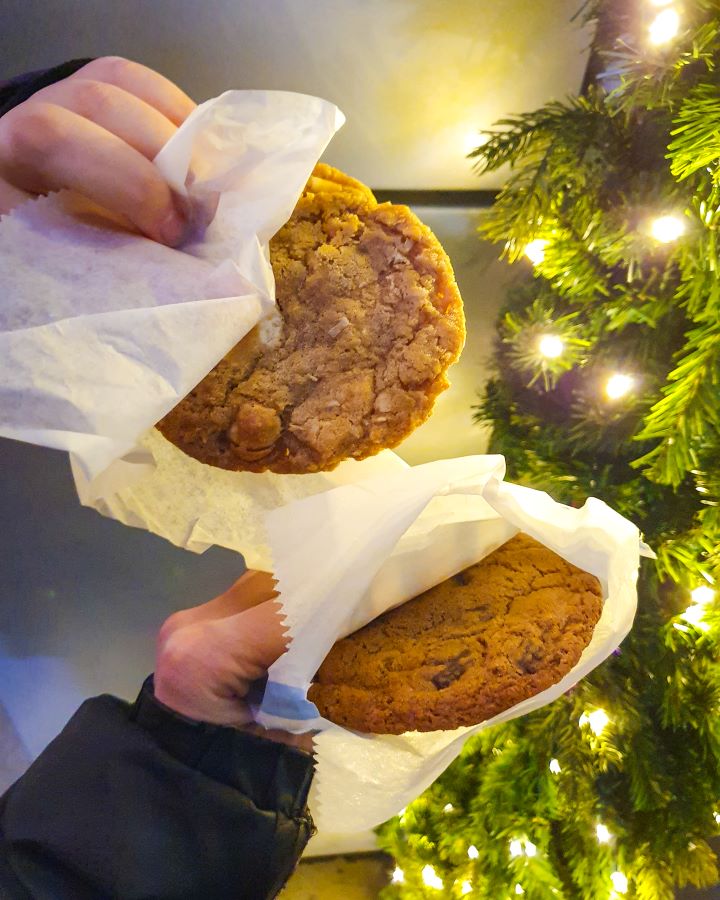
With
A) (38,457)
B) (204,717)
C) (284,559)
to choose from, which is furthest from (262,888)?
(38,457)

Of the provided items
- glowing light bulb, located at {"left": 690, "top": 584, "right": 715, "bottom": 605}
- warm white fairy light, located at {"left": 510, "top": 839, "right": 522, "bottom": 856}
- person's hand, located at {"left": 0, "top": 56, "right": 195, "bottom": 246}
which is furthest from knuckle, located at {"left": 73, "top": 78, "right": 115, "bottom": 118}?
warm white fairy light, located at {"left": 510, "top": 839, "right": 522, "bottom": 856}

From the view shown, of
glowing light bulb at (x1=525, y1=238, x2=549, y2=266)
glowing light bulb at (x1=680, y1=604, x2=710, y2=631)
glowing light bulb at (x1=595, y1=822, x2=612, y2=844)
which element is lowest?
glowing light bulb at (x1=595, y1=822, x2=612, y2=844)

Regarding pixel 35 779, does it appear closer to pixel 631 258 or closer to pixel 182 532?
pixel 182 532

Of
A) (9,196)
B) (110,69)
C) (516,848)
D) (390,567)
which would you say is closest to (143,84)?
(110,69)

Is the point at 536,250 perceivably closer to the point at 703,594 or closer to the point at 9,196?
the point at 703,594

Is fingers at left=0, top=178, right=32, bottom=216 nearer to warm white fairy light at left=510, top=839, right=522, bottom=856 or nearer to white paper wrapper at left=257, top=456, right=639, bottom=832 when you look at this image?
white paper wrapper at left=257, top=456, right=639, bottom=832

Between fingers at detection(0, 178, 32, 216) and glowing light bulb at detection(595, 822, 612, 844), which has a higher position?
fingers at detection(0, 178, 32, 216)
